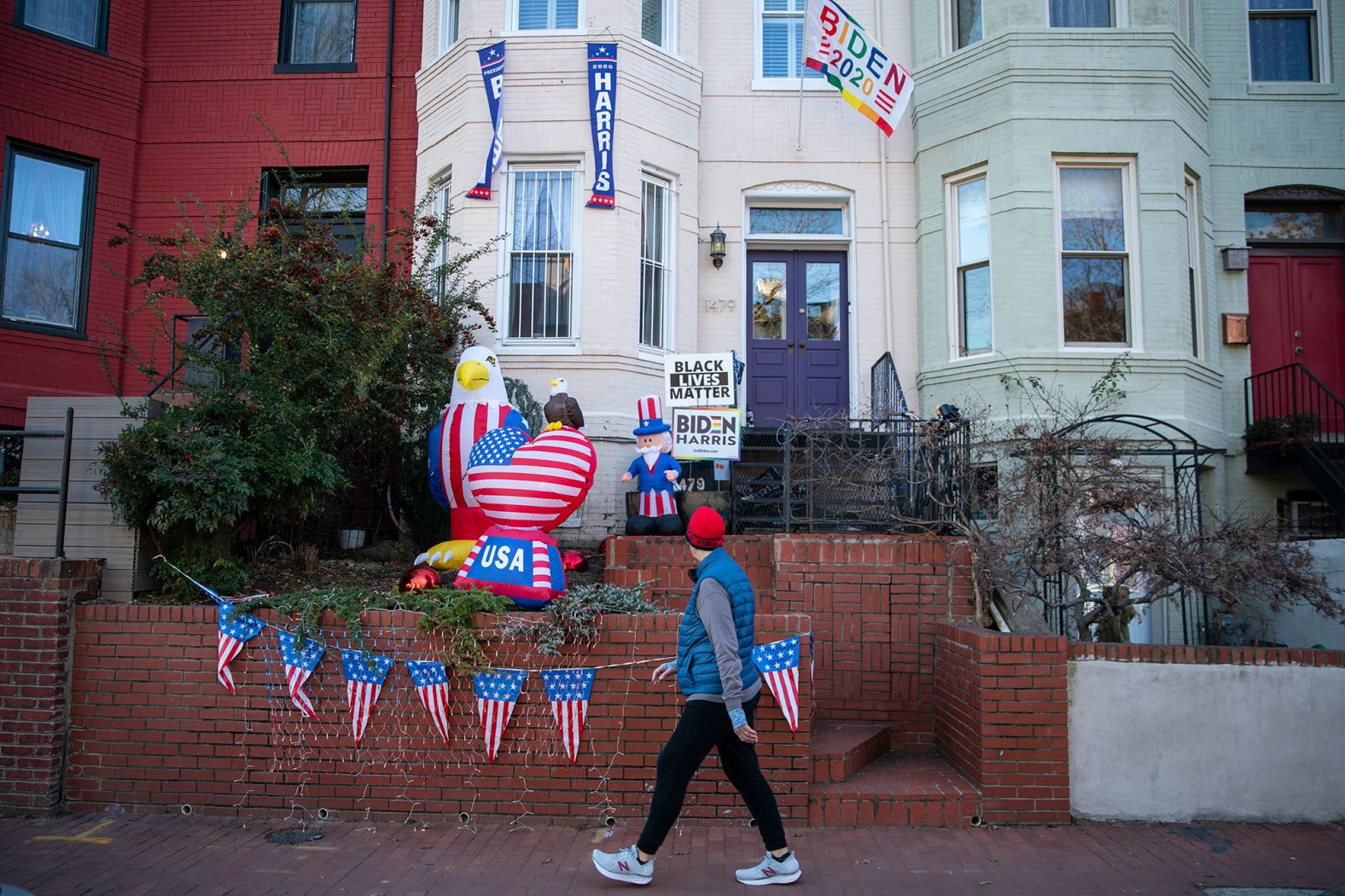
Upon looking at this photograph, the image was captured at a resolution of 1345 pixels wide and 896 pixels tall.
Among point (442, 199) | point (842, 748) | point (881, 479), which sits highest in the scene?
point (442, 199)

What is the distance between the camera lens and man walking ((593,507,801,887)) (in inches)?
181

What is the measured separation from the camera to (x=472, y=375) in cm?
749

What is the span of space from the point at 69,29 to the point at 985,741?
1313 cm

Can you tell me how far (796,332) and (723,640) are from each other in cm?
763

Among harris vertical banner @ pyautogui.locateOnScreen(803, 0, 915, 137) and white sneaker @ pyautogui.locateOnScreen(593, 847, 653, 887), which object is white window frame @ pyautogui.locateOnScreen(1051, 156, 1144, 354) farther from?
white sneaker @ pyautogui.locateOnScreen(593, 847, 653, 887)

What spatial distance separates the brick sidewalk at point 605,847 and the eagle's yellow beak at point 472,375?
3.35m

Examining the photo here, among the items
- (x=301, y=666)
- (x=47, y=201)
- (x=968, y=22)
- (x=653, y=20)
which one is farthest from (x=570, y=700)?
(x=47, y=201)

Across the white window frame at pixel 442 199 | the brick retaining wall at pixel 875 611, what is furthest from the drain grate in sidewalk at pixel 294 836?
the white window frame at pixel 442 199

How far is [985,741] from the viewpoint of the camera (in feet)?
18.5

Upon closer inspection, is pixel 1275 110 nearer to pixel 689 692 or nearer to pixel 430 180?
pixel 430 180

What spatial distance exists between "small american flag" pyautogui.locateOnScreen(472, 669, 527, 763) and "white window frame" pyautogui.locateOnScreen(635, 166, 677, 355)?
5.64 meters

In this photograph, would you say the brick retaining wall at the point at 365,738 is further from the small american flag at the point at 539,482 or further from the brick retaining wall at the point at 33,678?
the small american flag at the point at 539,482

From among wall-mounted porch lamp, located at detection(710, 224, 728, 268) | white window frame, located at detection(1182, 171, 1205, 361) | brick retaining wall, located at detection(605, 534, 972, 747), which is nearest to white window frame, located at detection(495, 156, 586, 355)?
wall-mounted porch lamp, located at detection(710, 224, 728, 268)

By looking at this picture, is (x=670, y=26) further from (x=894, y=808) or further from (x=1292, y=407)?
(x=894, y=808)
